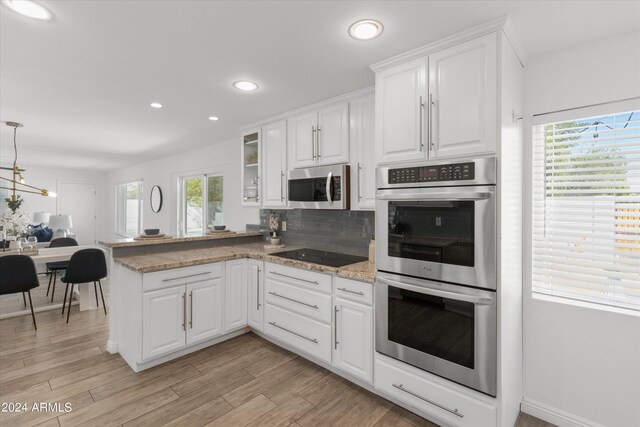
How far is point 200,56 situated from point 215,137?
2530mm

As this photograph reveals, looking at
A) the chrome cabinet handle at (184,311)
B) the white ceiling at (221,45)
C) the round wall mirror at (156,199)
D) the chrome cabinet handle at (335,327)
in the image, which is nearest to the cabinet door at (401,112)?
the white ceiling at (221,45)

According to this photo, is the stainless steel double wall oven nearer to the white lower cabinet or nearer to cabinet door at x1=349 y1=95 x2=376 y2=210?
cabinet door at x1=349 y1=95 x2=376 y2=210

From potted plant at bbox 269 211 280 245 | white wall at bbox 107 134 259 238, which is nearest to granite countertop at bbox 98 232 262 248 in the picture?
potted plant at bbox 269 211 280 245

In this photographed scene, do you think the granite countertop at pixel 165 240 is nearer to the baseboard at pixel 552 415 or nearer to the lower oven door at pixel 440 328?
the lower oven door at pixel 440 328

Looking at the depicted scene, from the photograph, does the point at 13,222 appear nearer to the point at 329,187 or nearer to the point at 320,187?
the point at 320,187

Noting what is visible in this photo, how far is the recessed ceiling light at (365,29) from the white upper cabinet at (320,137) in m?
0.92

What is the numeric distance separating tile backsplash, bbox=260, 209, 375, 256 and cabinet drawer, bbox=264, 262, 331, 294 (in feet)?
2.14

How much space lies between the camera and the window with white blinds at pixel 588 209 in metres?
1.77

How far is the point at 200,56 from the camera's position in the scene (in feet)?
6.74

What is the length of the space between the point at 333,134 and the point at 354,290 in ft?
4.68

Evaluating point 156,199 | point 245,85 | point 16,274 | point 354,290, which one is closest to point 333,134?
point 245,85

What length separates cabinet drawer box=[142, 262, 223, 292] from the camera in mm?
2488

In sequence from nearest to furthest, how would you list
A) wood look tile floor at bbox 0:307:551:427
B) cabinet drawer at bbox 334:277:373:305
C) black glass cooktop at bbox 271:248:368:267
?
1. wood look tile floor at bbox 0:307:551:427
2. cabinet drawer at bbox 334:277:373:305
3. black glass cooktop at bbox 271:248:368:267

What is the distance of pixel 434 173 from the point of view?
1845 mm
